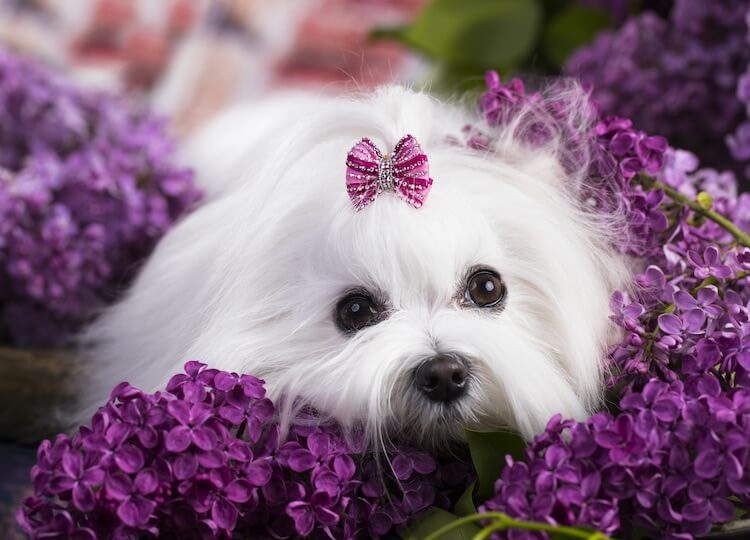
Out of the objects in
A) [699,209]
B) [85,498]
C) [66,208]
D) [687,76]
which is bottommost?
[85,498]

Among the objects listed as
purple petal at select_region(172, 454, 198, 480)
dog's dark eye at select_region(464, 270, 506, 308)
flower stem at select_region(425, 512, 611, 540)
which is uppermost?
dog's dark eye at select_region(464, 270, 506, 308)

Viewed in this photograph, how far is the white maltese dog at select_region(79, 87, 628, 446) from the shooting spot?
2.86 ft

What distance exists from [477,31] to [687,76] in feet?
2.02

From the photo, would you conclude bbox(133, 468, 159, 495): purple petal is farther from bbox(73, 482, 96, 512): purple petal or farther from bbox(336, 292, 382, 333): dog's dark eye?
bbox(336, 292, 382, 333): dog's dark eye

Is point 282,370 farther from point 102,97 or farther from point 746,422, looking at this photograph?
point 102,97

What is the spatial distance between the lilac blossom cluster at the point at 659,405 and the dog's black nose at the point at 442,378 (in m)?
0.10

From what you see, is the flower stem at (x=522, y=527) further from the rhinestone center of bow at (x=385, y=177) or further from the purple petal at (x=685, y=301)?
the rhinestone center of bow at (x=385, y=177)

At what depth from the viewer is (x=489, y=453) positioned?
851mm

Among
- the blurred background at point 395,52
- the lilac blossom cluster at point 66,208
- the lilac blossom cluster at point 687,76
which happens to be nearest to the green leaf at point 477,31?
the blurred background at point 395,52

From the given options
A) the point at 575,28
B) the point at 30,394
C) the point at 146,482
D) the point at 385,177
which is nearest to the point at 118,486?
the point at 146,482

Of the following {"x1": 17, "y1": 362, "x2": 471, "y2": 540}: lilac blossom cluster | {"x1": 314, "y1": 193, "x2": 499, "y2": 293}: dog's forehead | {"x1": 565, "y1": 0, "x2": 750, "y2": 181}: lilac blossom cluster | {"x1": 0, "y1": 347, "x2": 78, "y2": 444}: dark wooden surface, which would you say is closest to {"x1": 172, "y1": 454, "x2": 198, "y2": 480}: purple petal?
{"x1": 17, "y1": 362, "x2": 471, "y2": 540}: lilac blossom cluster

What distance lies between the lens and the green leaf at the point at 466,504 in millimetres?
834

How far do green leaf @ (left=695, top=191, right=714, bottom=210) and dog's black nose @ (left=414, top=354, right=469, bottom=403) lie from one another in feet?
1.28

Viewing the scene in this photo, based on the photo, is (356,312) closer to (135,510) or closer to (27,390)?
(135,510)
